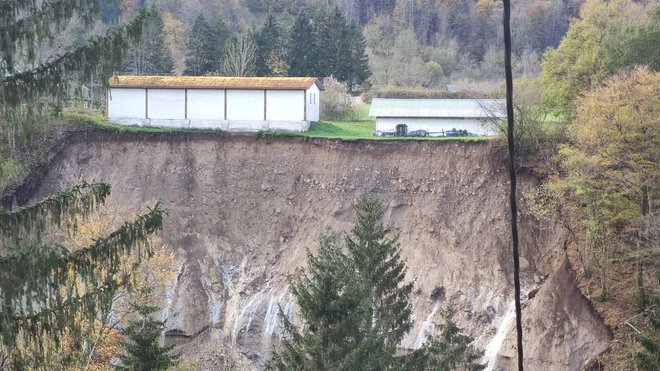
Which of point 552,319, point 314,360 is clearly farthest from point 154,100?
point 314,360

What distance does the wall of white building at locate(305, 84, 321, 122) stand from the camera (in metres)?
46.3

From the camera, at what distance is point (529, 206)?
3675 centimetres

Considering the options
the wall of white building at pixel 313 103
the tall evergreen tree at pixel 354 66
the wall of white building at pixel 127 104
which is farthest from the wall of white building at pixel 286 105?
the tall evergreen tree at pixel 354 66

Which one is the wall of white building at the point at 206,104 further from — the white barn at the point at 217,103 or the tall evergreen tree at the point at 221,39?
the tall evergreen tree at the point at 221,39

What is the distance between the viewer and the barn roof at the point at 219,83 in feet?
150

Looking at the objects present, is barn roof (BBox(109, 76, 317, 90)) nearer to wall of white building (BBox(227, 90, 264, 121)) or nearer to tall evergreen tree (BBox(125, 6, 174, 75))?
wall of white building (BBox(227, 90, 264, 121))

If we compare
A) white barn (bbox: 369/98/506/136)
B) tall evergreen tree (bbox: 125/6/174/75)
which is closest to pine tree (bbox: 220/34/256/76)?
tall evergreen tree (bbox: 125/6/174/75)

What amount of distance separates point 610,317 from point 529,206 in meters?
6.47

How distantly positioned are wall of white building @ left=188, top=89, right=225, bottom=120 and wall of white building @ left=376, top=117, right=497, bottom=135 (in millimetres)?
7948

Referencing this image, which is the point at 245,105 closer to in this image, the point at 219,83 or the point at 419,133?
the point at 219,83

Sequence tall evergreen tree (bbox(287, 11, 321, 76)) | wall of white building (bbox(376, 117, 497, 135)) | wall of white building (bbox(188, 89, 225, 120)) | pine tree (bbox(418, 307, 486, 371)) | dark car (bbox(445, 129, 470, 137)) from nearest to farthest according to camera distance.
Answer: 1. pine tree (bbox(418, 307, 486, 371))
2. dark car (bbox(445, 129, 470, 137))
3. wall of white building (bbox(376, 117, 497, 135))
4. wall of white building (bbox(188, 89, 225, 120))
5. tall evergreen tree (bbox(287, 11, 321, 76))

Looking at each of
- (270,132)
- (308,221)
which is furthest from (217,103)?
(308,221)

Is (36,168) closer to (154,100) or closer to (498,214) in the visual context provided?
(154,100)

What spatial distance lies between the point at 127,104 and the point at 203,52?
595 inches
